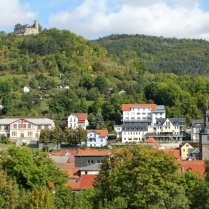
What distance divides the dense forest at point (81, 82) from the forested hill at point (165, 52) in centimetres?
81

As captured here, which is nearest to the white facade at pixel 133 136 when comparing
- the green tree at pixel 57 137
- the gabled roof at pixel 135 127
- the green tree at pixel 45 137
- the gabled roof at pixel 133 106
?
the gabled roof at pixel 135 127

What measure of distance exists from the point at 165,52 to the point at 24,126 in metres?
93.7

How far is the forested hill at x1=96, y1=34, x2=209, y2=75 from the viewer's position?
13450cm

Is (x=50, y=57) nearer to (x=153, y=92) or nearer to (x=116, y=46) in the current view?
(x=153, y=92)

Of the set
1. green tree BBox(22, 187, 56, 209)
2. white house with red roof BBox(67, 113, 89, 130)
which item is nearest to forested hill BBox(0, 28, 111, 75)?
white house with red roof BBox(67, 113, 89, 130)

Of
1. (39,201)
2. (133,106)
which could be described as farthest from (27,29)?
(39,201)

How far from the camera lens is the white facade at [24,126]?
68562 millimetres

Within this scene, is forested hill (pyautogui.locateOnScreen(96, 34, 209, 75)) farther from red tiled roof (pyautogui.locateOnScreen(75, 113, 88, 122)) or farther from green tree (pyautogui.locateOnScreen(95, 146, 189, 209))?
green tree (pyautogui.locateOnScreen(95, 146, 189, 209))

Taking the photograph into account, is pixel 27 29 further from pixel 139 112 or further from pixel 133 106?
pixel 139 112

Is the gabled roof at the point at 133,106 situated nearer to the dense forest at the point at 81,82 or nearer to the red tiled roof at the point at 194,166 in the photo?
the dense forest at the point at 81,82

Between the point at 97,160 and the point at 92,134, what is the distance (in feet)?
56.8

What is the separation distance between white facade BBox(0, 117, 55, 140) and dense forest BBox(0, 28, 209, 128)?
127 inches

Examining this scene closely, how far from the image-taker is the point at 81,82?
8612 centimetres

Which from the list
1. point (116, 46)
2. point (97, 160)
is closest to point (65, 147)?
point (97, 160)
